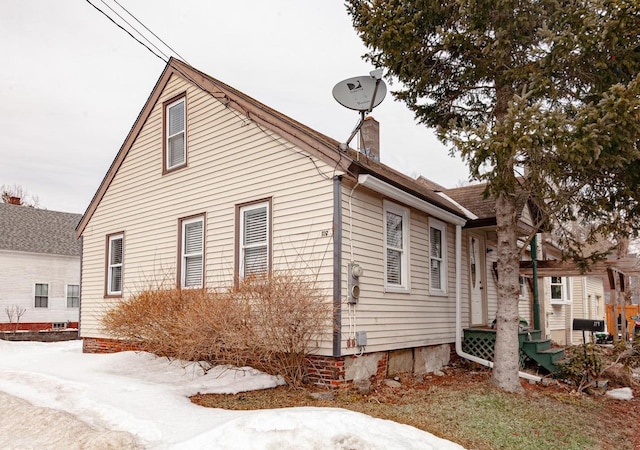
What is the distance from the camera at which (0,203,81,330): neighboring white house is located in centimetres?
2406

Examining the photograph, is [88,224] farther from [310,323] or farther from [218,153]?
[310,323]

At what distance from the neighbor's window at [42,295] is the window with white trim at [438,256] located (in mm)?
20841

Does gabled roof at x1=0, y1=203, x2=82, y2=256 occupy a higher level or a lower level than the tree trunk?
higher

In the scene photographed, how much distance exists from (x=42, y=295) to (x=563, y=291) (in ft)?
77.1

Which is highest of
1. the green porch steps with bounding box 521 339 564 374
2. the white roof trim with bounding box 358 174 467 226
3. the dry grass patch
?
the white roof trim with bounding box 358 174 467 226

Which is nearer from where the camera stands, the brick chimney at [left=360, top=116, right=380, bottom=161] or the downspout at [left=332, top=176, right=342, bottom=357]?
the downspout at [left=332, top=176, right=342, bottom=357]

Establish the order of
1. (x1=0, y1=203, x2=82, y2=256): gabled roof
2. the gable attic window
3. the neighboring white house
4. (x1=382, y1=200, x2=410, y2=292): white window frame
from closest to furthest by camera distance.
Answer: (x1=382, y1=200, x2=410, y2=292): white window frame → the gable attic window → the neighboring white house → (x1=0, y1=203, x2=82, y2=256): gabled roof

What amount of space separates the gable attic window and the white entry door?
7574 mm

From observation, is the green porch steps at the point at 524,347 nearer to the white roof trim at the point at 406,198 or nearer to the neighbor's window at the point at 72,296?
the white roof trim at the point at 406,198

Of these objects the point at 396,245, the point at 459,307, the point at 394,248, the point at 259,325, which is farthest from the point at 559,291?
the point at 259,325

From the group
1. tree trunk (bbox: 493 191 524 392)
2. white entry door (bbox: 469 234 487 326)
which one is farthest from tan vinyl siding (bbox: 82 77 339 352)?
white entry door (bbox: 469 234 487 326)

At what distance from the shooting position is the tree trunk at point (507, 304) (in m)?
9.20

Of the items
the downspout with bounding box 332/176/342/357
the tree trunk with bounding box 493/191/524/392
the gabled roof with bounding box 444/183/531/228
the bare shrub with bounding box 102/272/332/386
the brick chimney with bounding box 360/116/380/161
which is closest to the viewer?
the bare shrub with bounding box 102/272/332/386

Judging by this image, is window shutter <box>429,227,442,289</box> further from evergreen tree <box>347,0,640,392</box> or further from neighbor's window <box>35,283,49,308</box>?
neighbor's window <box>35,283,49,308</box>
